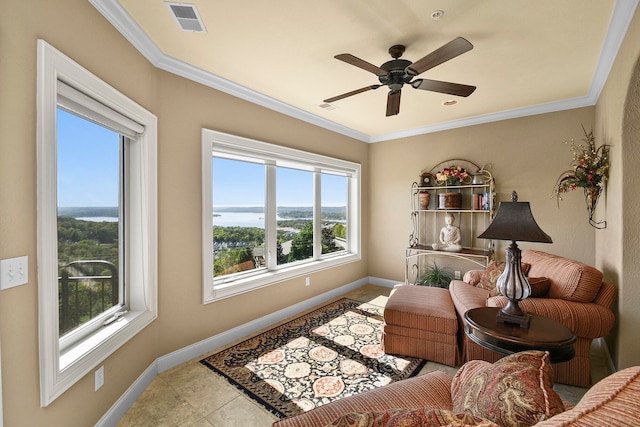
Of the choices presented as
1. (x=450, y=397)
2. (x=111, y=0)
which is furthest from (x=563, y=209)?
(x=111, y=0)

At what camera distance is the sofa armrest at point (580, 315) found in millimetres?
2070

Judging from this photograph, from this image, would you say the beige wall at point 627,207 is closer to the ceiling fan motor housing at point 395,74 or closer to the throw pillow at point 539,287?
the throw pillow at point 539,287

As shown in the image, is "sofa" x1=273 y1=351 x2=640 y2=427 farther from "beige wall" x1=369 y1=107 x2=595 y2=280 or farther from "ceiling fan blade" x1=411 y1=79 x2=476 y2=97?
"beige wall" x1=369 y1=107 x2=595 y2=280

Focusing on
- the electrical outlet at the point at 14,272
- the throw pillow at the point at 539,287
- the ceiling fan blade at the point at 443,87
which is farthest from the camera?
the throw pillow at the point at 539,287

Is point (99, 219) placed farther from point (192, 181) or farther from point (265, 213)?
point (265, 213)

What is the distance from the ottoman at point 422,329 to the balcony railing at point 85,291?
2.30 m

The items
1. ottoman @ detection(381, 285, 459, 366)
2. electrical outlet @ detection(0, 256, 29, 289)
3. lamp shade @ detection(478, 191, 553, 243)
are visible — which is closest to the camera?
electrical outlet @ detection(0, 256, 29, 289)

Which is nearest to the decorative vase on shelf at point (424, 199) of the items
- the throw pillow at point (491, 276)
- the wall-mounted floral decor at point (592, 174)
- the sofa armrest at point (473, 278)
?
the sofa armrest at point (473, 278)

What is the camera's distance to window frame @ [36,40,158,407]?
53.3 inches

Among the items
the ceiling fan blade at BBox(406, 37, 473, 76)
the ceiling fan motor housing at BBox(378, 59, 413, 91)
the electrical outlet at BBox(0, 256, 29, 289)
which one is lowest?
the electrical outlet at BBox(0, 256, 29, 289)

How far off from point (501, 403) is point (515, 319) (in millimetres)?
1243

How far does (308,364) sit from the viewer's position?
8.31ft

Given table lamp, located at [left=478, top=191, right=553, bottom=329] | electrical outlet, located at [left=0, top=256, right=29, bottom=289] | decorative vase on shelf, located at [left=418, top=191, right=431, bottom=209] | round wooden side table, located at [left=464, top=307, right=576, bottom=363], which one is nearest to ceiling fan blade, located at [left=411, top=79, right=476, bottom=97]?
table lamp, located at [left=478, top=191, right=553, bottom=329]

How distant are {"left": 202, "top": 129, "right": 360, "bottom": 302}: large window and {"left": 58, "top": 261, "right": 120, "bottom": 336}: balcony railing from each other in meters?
0.79
